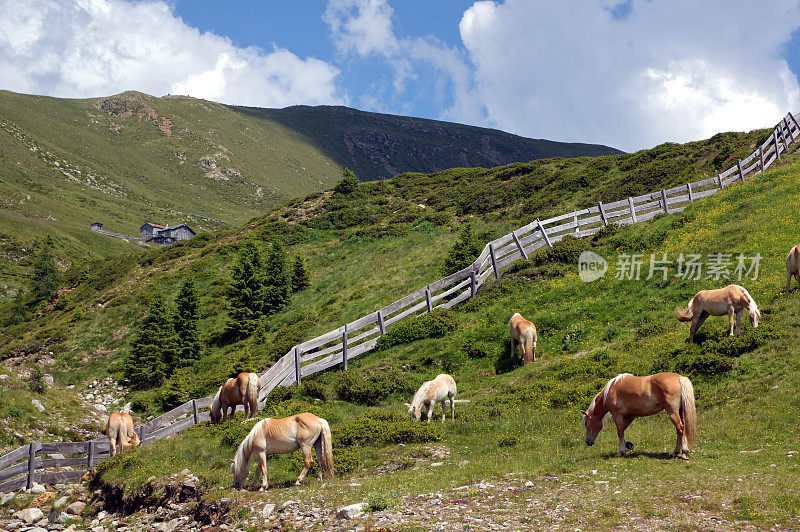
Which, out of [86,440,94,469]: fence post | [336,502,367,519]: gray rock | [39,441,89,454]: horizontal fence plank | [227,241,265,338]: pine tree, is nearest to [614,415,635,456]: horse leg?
[336,502,367,519]: gray rock

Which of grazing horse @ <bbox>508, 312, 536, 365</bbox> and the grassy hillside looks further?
grazing horse @ <bbox>508, 312, 536, 365</bbox>

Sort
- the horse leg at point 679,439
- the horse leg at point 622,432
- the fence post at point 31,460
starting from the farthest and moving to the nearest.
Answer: the fence post at point 31,460 → the horse leg at point 622,432 → the horse leg at point 679,439

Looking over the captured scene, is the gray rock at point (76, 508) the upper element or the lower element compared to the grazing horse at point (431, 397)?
lower

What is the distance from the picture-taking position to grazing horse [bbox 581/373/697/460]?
10.2m

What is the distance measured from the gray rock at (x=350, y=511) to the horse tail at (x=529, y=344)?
10641 mm

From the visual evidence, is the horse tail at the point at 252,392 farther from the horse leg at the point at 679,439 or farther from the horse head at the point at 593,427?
the horse leg at the point at 679,439

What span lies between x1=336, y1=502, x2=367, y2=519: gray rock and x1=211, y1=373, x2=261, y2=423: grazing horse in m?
9.38

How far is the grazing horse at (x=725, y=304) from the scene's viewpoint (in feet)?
48.4

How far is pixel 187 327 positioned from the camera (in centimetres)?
3341

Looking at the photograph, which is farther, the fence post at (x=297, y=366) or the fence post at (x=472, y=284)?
the fence post at (x=472, y=284)

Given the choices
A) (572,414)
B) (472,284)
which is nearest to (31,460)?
(572,414)

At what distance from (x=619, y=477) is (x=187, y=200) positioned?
16075 centimetres

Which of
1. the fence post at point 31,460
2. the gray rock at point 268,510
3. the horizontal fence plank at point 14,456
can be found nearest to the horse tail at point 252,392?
the fence post at point 31,460

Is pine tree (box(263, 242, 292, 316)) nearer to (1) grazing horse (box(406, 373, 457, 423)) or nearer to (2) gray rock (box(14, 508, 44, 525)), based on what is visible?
(2) gray rock (box(14, 508, 44, 525))
